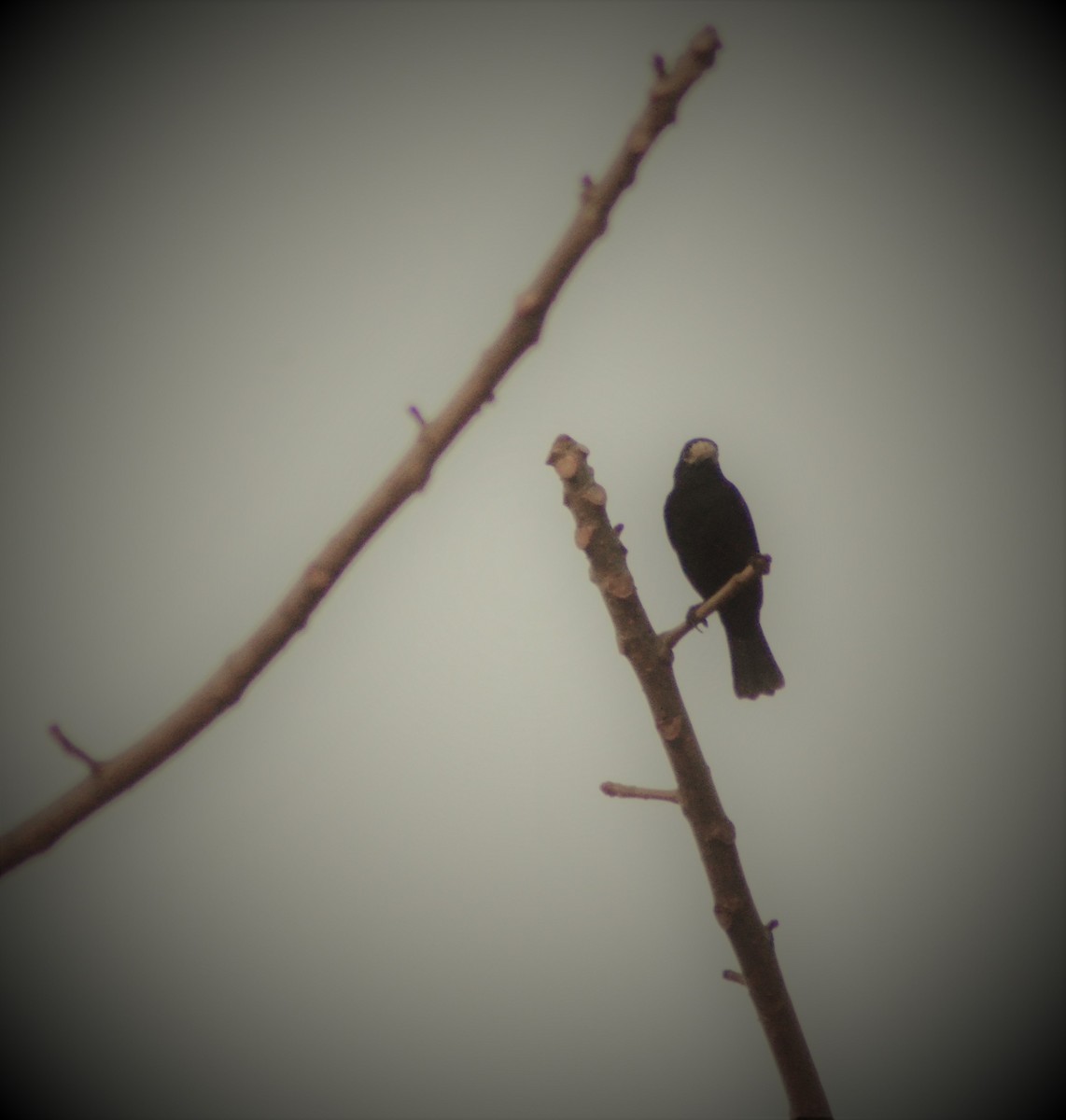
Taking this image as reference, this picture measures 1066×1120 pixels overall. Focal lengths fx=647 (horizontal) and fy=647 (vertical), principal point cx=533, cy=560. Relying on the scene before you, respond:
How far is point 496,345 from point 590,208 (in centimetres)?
17

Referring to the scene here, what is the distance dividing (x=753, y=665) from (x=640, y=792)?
0.53 metres

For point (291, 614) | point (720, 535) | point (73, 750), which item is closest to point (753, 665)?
point (720, 535)

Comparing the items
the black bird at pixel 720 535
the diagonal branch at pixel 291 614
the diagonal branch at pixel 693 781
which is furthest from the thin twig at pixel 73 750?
the black bird at pixel 720 535

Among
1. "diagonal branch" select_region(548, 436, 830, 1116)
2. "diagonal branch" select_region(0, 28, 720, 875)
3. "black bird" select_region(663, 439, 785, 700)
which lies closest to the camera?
"diagonal branch" select_region(0, 28, 720, 875)

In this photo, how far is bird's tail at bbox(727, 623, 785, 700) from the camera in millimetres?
1336

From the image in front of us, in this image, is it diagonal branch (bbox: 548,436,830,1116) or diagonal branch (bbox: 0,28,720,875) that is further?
diagonal branch (bbox: 548,436,830,1116)

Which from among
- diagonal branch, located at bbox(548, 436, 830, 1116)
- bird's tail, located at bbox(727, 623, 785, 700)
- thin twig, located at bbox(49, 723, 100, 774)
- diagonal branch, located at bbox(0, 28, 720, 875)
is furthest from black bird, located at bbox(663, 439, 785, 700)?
thin twig, located at bbox(49, 723, 100, 774)

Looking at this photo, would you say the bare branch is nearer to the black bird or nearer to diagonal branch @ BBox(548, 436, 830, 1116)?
diagonal branch @ BBox(548, 436, 830, 1116)

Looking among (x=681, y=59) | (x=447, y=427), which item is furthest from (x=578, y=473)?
(x=681, y=59)

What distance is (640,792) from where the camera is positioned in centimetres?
94

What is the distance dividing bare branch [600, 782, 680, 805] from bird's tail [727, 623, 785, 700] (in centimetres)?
49

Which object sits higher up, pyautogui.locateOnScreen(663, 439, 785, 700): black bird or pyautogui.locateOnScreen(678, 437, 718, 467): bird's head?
pyautogui.locateOnScreen(678, 437, 718, 467): bird's head

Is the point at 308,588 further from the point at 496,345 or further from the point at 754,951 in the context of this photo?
the point at 754,951

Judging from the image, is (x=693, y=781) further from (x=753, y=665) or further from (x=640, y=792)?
(x=753, y=665)
